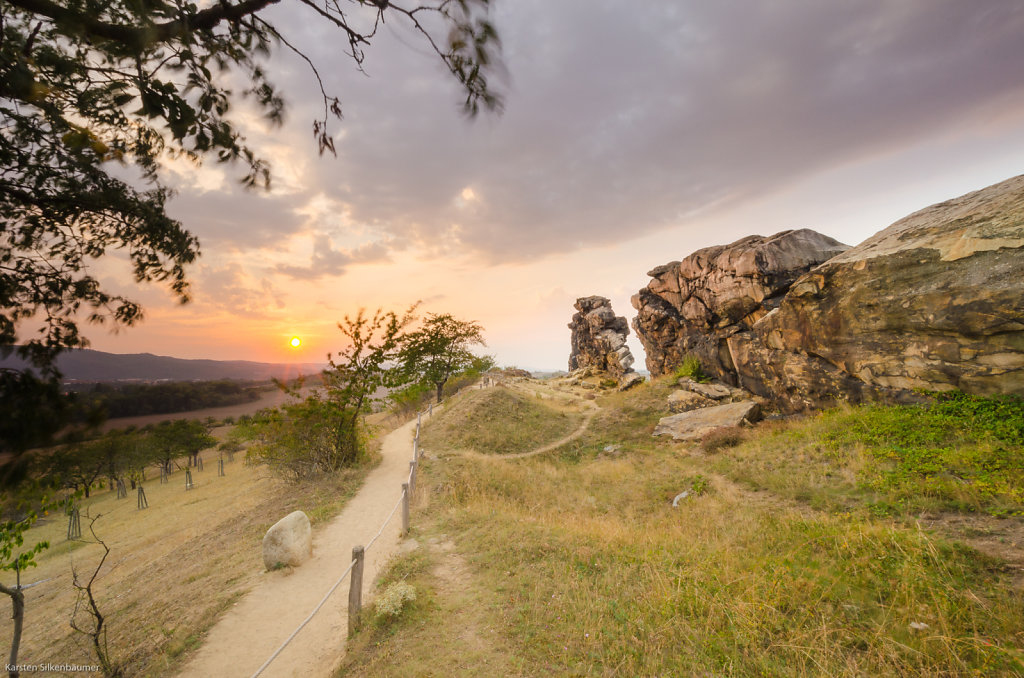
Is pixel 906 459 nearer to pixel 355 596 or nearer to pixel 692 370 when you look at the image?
pixel 355 596

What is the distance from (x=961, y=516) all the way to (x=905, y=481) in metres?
1.44

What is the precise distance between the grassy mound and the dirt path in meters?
8.22

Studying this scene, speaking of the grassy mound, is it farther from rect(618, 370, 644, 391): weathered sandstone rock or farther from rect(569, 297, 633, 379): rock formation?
rect(569, 297, 633, 379): rock formation

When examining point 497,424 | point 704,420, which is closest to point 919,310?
point 704,420

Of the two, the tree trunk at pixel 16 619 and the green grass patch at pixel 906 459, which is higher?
the tree trunk at pixel 16 619

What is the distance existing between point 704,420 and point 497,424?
1114 centimetres

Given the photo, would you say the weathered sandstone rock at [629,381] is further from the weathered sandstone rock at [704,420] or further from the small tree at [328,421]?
the small tree at [328,421]

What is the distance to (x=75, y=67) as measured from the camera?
2.89m

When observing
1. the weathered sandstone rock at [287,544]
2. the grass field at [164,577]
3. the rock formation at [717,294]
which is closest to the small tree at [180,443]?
the grass field at [164,577]

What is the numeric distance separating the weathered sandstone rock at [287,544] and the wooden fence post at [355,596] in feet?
11.0

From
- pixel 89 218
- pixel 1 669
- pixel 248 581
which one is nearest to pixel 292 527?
pixel 248 581

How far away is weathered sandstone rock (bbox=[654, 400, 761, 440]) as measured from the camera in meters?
15.5

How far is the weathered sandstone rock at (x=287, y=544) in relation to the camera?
25.0 feet

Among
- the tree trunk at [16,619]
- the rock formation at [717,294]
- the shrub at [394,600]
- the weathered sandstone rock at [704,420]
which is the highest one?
the rock formation at [717,294]
